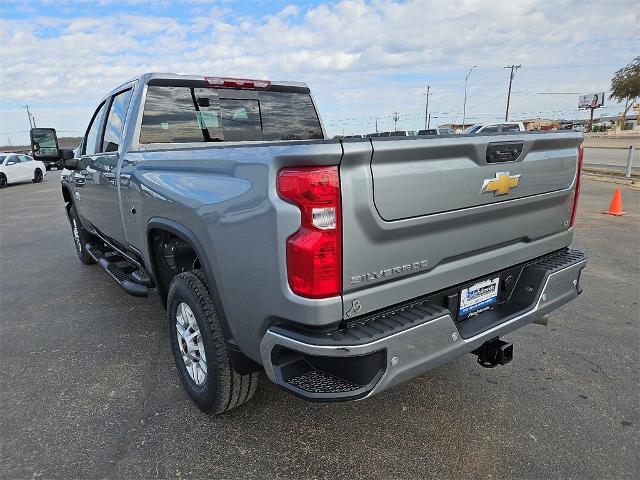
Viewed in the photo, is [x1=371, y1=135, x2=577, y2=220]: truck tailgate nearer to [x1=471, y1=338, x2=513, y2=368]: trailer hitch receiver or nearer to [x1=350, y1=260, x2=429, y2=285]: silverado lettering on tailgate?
[x1=350, y1=260, x2=429, y2=285]: silverado lettering on tailgate

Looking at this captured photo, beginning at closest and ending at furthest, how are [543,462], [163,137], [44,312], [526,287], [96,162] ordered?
[543,462], [526,287], [163,137], [96,162], [44,312]

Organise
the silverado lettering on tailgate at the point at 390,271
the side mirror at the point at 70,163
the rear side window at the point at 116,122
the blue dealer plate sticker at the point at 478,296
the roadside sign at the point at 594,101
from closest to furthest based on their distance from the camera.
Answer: the silverado lettering on tailgate at the point at 390,271 → the blue dealer plate sticker at the point at 478,296 → the rear side window at the point at 116,122 → the side mirror at the point at 70,163 → the roadside sign at the point at 594,101

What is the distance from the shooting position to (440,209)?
84.6 inches

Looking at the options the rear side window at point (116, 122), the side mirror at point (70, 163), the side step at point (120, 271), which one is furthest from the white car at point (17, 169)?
the rear side window at point (116, 122)

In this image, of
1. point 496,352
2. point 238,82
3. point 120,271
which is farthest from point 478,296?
point 120,271

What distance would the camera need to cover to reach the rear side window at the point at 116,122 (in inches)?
153

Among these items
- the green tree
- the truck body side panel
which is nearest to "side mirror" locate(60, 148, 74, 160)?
the truck body side panel

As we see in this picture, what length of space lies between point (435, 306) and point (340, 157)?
878mm

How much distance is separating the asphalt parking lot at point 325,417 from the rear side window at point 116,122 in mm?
1668

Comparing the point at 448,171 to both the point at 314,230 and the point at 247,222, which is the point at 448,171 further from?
the point at 247,222

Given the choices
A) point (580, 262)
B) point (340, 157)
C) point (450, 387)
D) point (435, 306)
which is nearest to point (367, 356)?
point (435, 306)

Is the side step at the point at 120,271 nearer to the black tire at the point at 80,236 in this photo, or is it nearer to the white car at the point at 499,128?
the black tire at the point at 80,236

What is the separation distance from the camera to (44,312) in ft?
15.1

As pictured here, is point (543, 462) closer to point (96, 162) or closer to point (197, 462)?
point (197, 462)
